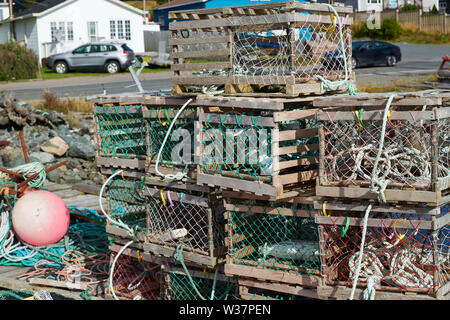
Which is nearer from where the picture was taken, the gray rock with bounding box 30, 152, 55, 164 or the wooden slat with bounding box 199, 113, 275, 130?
the wooden slat with bounding box 199, 113, 275, 130

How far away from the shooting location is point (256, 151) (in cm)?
405

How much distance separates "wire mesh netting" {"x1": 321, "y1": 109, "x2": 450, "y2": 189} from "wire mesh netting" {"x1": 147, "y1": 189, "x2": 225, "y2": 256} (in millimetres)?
964

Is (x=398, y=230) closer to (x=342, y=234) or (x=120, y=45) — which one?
(x=342, y=234)

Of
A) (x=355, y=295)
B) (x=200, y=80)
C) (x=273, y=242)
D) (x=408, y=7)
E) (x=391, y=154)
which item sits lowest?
(x=355, y=295)

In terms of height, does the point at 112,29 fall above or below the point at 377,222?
above

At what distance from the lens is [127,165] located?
16.8 feet

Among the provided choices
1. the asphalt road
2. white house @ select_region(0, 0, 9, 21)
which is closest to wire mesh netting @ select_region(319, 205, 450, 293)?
the asphalt road

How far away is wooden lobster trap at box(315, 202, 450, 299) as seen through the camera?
3580 millimetres

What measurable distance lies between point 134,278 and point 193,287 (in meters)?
0.87

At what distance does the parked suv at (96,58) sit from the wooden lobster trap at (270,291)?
794 inches

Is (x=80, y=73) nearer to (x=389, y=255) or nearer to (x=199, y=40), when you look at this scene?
(x=199, y=40)

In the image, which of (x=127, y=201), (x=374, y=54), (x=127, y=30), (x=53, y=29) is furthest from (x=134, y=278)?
(x=127, y=30)

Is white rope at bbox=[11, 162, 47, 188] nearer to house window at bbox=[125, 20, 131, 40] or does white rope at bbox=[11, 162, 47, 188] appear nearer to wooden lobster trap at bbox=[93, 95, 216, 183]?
wooden lobster trap at bbox=[93, 95, 216, 183]
